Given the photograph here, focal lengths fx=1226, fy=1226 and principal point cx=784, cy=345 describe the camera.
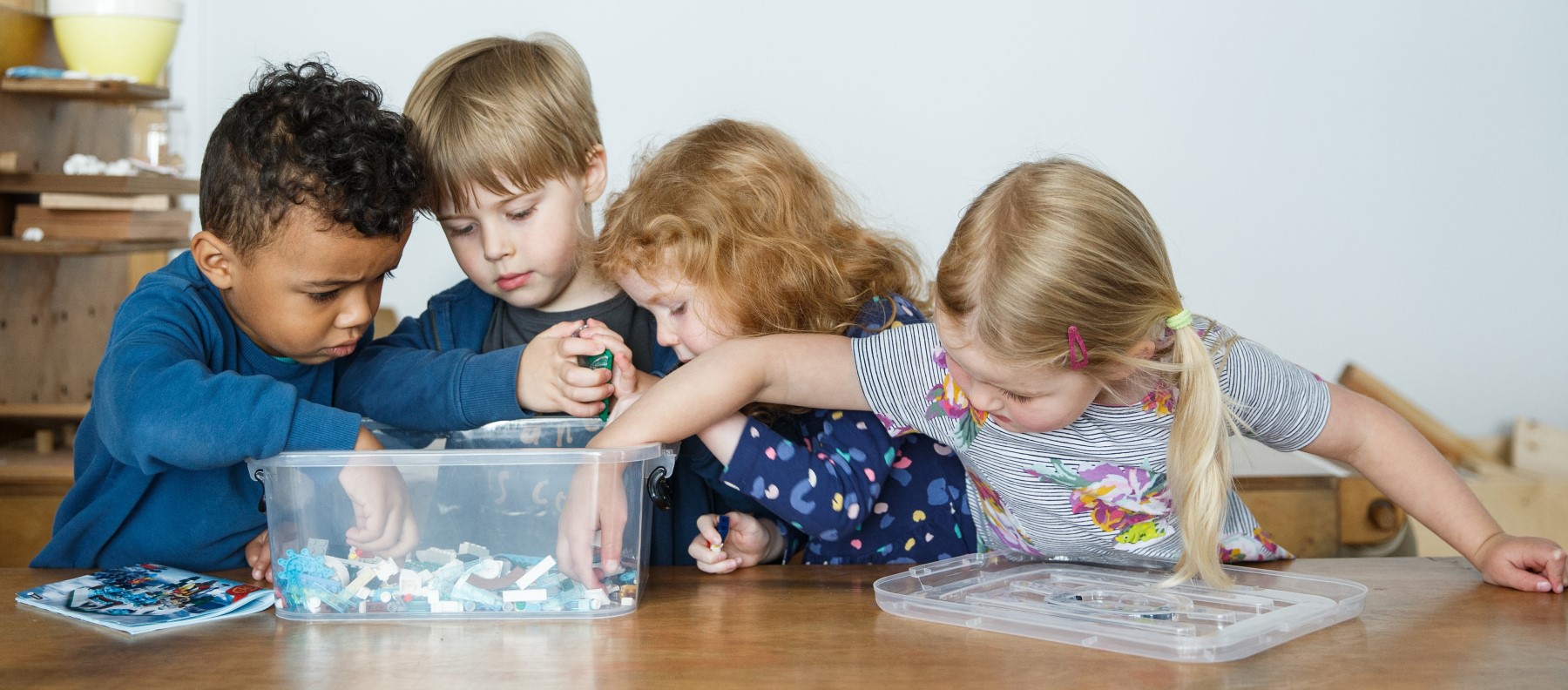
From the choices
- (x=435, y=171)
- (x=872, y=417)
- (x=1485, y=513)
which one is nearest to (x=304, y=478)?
(x=435, y=171)

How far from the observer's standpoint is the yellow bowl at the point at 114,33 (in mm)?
2115

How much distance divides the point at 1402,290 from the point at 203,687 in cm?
258

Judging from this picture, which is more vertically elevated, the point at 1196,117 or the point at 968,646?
the point at 1196,117

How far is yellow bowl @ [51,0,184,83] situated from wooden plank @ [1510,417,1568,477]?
279 centimetres

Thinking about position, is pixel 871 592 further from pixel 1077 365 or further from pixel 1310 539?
pixel 1310 539

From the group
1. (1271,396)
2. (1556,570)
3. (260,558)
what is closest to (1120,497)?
(1271,396)

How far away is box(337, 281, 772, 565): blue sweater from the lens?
4.16 feet

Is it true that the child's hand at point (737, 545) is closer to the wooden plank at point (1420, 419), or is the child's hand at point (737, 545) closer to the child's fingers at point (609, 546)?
the child's fingers at point (609, 546)

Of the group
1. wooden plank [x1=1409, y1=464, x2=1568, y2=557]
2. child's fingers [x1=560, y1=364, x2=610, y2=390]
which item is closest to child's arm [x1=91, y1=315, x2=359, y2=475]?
child's fingers [x1=560, y1=364, x2=610, y2=390]

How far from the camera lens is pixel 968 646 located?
3.03ft

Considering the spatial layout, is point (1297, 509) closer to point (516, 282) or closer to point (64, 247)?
point (516, 282)

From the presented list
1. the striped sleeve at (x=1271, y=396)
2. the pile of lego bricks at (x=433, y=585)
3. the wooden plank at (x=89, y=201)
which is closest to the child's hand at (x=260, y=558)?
the pile of lego bricks at (x=433, y=585)

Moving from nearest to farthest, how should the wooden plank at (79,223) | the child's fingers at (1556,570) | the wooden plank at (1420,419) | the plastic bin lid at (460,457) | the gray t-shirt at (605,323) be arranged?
the plastic bin lid at (460,457) → the child's fingers at (1556,570) → the gray t-shirt at (605,323) → the wooden plank at (79,223) → the wooden plank at (1420,419)

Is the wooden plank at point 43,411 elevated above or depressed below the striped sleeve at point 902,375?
below
